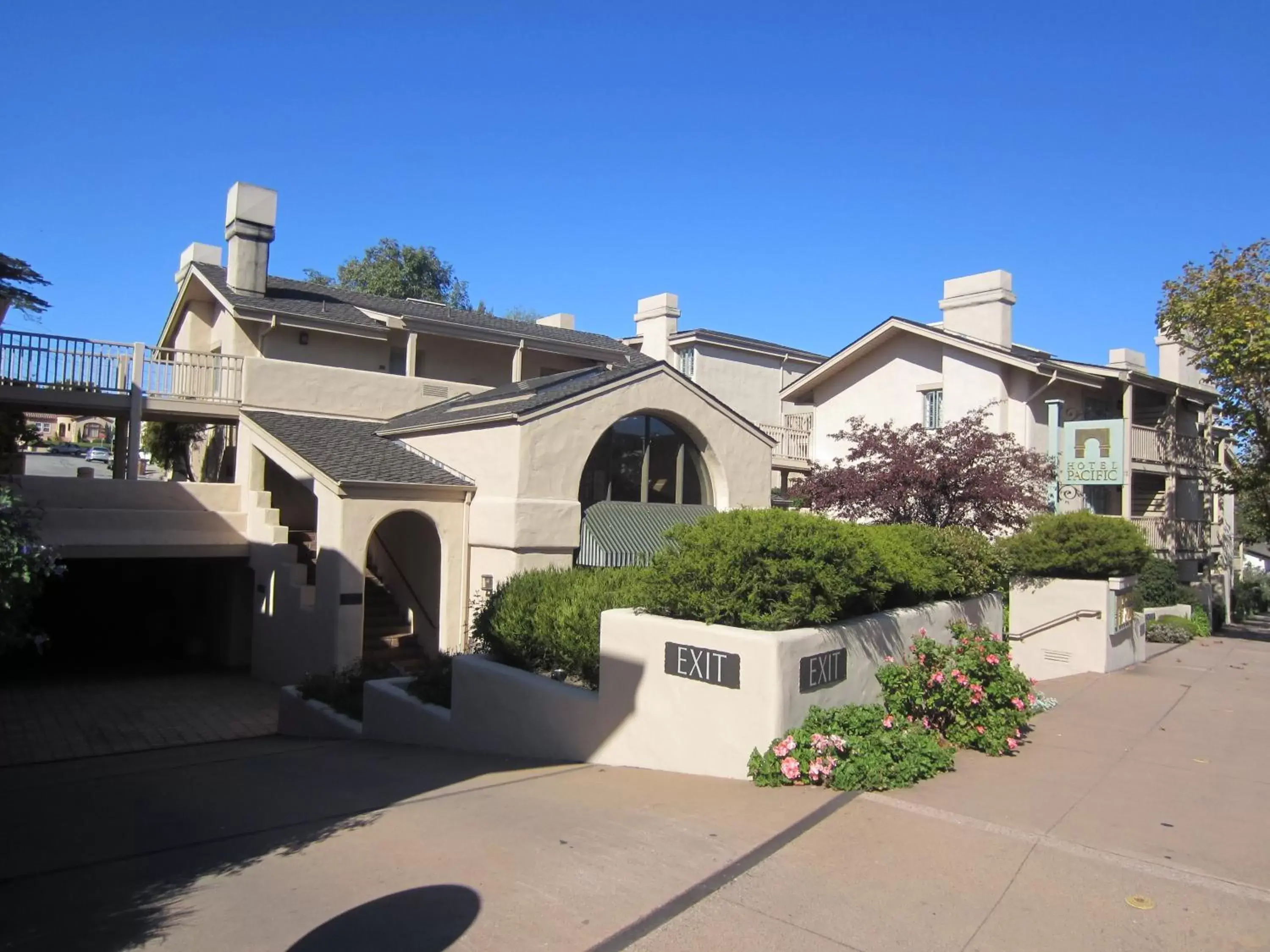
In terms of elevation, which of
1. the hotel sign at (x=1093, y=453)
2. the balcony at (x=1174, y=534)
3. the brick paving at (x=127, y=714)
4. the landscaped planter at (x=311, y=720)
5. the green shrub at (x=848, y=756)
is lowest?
the brick paving at (x=127, y=714)

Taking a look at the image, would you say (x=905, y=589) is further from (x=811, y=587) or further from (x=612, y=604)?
(x=612, y=604)

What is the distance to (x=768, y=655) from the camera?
6.86 m

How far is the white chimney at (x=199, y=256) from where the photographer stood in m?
22.5

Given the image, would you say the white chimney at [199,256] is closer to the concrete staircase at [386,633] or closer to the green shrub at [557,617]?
the concrete staircase at [386,633]

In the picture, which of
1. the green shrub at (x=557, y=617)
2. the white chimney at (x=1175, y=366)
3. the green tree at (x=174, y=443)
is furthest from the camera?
the white chimney at (x=1175, y=366)

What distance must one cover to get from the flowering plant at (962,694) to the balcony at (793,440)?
1782 centimetres

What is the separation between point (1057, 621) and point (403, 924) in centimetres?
1176

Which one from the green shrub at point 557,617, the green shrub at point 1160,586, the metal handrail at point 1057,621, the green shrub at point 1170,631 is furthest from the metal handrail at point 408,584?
the green shrub at point 1160,586

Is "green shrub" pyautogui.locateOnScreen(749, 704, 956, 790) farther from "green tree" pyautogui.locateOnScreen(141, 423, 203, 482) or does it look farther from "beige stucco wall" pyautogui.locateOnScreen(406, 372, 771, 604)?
"green tree" pyautogui.locateOnScreen(141, 423, 203, 482)

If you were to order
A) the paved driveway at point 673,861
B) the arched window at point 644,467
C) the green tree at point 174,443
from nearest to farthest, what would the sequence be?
the paved driveway at point 673,861, the arched window at point 644,467, the green tree at point 174,443

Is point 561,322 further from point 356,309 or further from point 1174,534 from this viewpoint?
point 1174,534

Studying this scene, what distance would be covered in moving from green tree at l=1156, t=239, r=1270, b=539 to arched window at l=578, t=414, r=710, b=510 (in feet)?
40.0

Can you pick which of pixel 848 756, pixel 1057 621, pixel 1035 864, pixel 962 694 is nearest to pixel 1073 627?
pixel 1057 621

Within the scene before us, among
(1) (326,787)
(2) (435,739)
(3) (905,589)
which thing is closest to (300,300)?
(2) (435,739)
